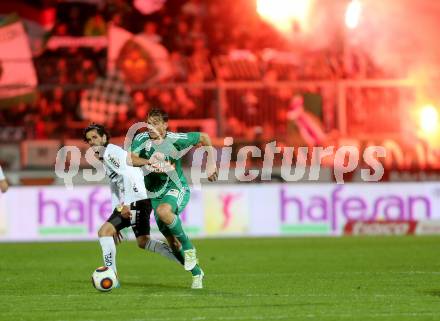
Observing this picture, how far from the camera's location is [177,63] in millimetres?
26172

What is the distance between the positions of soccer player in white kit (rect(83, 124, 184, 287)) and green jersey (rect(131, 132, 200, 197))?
0.17 meters

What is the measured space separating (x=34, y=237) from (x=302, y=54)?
316 inches

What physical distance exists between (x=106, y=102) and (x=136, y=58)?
1.39m

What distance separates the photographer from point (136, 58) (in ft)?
87.9

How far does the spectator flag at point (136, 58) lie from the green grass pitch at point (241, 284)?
6.05m

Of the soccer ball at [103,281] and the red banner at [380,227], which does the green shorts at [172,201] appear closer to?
the soccer ball at [103,281]

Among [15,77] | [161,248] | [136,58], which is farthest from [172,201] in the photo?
[136,58]

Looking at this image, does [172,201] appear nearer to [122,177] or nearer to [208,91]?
[122,177]

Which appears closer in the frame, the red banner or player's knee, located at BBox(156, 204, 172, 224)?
player's knee, located at BBox(156, 204, 172, 224)

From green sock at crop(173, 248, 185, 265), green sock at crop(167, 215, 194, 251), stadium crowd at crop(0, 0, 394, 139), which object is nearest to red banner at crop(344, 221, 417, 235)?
stadium crowd at crop(0, 0, 394, 139)

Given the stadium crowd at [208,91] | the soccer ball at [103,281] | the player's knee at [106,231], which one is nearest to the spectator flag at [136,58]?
the stadium crowd at [208,91]

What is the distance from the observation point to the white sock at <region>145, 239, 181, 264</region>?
13273 mm

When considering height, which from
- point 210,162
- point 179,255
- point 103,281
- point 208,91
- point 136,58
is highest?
point 136,58

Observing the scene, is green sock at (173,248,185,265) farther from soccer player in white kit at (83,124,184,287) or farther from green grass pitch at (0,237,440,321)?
green grass pitch at (0,237,440,321)
